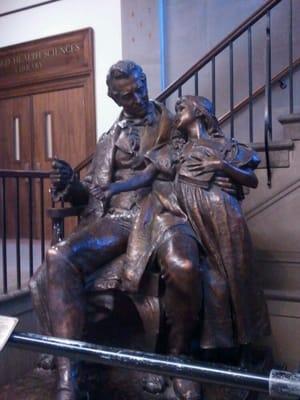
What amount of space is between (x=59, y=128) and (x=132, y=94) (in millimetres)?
3107

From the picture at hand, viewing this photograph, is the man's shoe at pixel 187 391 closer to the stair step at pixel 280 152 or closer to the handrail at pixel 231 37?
the stair step at pixel 280 152

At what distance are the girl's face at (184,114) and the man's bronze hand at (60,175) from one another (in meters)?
0.54

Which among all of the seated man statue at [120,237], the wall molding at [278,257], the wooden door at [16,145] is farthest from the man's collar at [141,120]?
the wooden door at [16,145]

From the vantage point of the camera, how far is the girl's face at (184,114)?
2.26 metres

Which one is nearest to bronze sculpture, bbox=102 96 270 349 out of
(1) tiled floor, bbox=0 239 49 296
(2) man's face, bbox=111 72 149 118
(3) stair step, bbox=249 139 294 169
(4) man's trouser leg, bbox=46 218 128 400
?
(4) man's trouser leg, bbox=46 218 128 400

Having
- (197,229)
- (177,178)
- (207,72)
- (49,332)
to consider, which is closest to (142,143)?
(177,178)

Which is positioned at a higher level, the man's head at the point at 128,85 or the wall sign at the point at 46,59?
the wall sign at the point at 46,59

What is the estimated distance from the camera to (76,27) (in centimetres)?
500

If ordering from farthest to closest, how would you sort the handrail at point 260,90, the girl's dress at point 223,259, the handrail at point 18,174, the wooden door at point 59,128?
the wooden door at point 59,128 < the handrail at point 260,90 < the handrail at point 18,174 < the girl's dress at point 223,259

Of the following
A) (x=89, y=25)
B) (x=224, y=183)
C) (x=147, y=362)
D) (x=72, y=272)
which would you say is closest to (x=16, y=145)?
(x=89, y=25)

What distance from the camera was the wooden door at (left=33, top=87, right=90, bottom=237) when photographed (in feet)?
16.8

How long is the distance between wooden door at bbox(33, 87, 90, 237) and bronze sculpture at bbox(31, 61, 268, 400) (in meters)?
2.67

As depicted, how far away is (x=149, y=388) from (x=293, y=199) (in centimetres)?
138

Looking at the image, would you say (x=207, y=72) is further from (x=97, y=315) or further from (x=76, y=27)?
(x=97, y=315)
